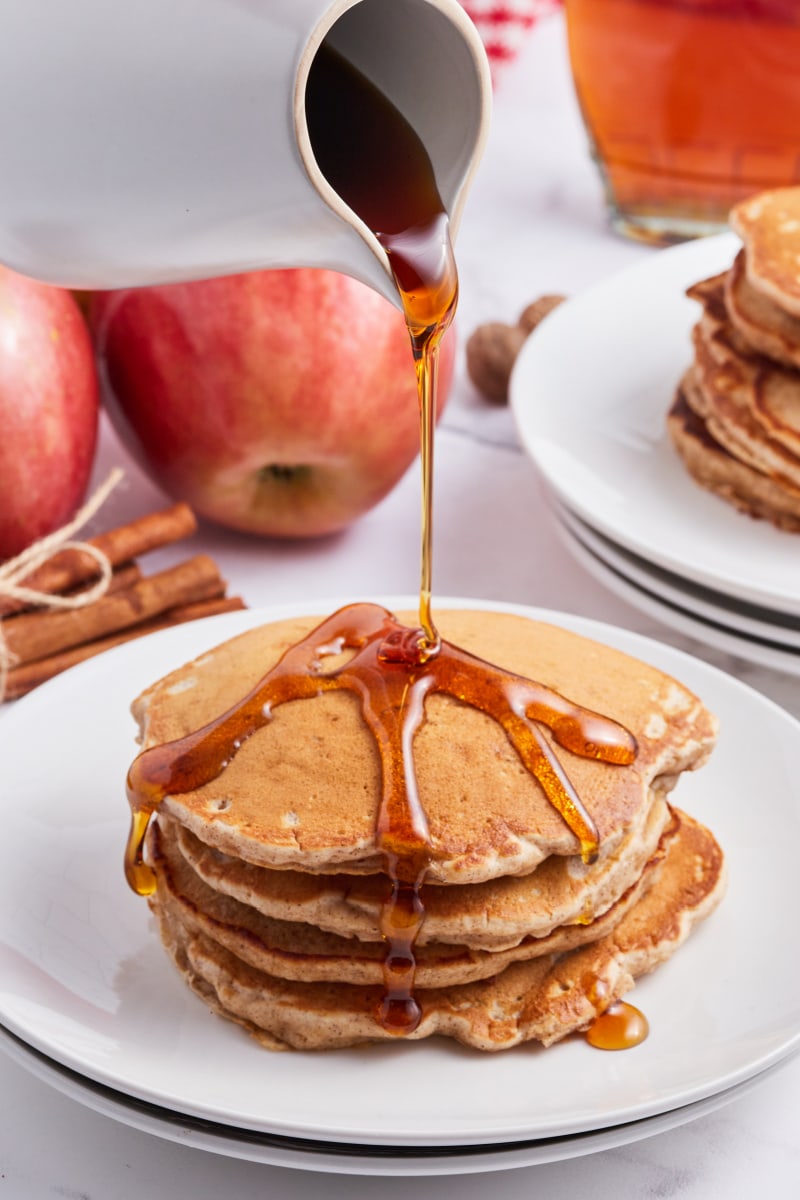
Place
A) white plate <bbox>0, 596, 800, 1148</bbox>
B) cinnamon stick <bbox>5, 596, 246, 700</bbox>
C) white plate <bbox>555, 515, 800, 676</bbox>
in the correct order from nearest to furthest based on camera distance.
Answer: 1. white plate <bbox>0, 596, 800, 1148</bbox>
2. white plate <bbox>555, 515, 800, 676</bbox>
3. cinnamon stick <bbox>5, 596, 246, 700</bbox>

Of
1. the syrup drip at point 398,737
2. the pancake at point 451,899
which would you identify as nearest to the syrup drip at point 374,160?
the syrup drip at point 398,737

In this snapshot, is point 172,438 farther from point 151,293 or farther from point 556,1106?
point 556,1106

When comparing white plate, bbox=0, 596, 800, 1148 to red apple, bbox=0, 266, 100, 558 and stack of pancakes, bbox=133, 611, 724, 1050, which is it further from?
red apple, bbox=0, 266, 100, 558

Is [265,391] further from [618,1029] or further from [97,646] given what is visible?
[618,1029]

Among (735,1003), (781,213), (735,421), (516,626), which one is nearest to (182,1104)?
(735,1003)

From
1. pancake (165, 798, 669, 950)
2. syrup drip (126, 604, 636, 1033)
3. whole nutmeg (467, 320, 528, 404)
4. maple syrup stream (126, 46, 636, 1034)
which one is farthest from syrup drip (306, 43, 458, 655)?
whole nutmeg (467, 320, 528, 404)

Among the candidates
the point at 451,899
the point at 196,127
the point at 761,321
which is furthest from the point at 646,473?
the point at 196,127
